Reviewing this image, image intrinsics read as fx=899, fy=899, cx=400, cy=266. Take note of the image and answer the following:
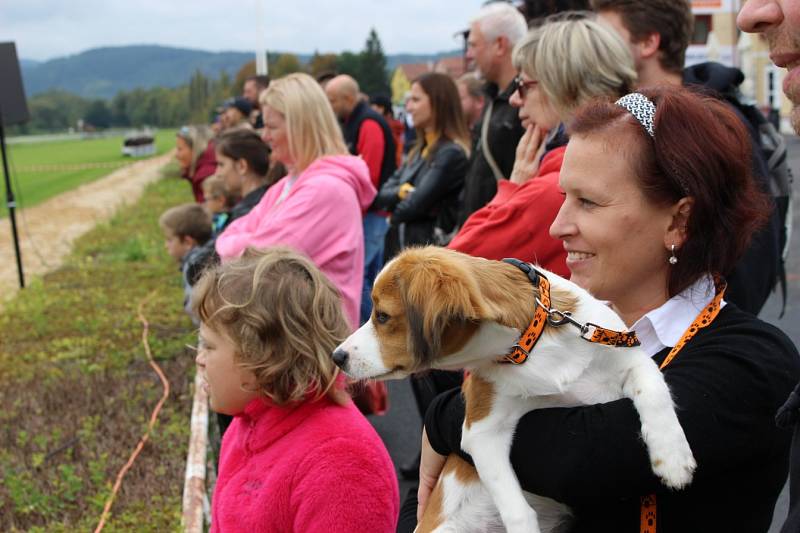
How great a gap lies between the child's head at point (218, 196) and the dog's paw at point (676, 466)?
6.87 m

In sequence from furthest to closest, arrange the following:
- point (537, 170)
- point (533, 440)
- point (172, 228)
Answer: point (172, 228)
point (537, 170)
point (533, 440)

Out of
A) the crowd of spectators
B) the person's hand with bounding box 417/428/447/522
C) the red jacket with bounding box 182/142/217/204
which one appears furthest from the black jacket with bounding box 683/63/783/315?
the red jacket with bounding box 182/142/217/204

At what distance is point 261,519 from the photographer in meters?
2.94

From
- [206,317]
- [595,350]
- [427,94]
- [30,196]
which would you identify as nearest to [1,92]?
[427,94]

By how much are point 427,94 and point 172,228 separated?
2652 mm

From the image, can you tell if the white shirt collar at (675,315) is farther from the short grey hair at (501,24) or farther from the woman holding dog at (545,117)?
the short grey hair at (501,24)

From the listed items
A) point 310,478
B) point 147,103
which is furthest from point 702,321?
point 147,103

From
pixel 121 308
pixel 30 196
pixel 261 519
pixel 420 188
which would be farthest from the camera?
pixel 30 196

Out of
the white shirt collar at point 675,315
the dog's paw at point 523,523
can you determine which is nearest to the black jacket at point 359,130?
the white shirt collar at point 675,315

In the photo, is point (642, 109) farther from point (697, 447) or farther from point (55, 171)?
point (55, 171)

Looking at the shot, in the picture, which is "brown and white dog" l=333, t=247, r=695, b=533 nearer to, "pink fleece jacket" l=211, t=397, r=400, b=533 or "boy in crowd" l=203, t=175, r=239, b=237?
"pink fleece jacket" l=211, t=397, r=400, b=533

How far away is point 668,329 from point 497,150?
3.16 meters

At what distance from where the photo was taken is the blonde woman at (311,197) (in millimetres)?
5211

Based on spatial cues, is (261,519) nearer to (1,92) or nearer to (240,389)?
(240,389)
